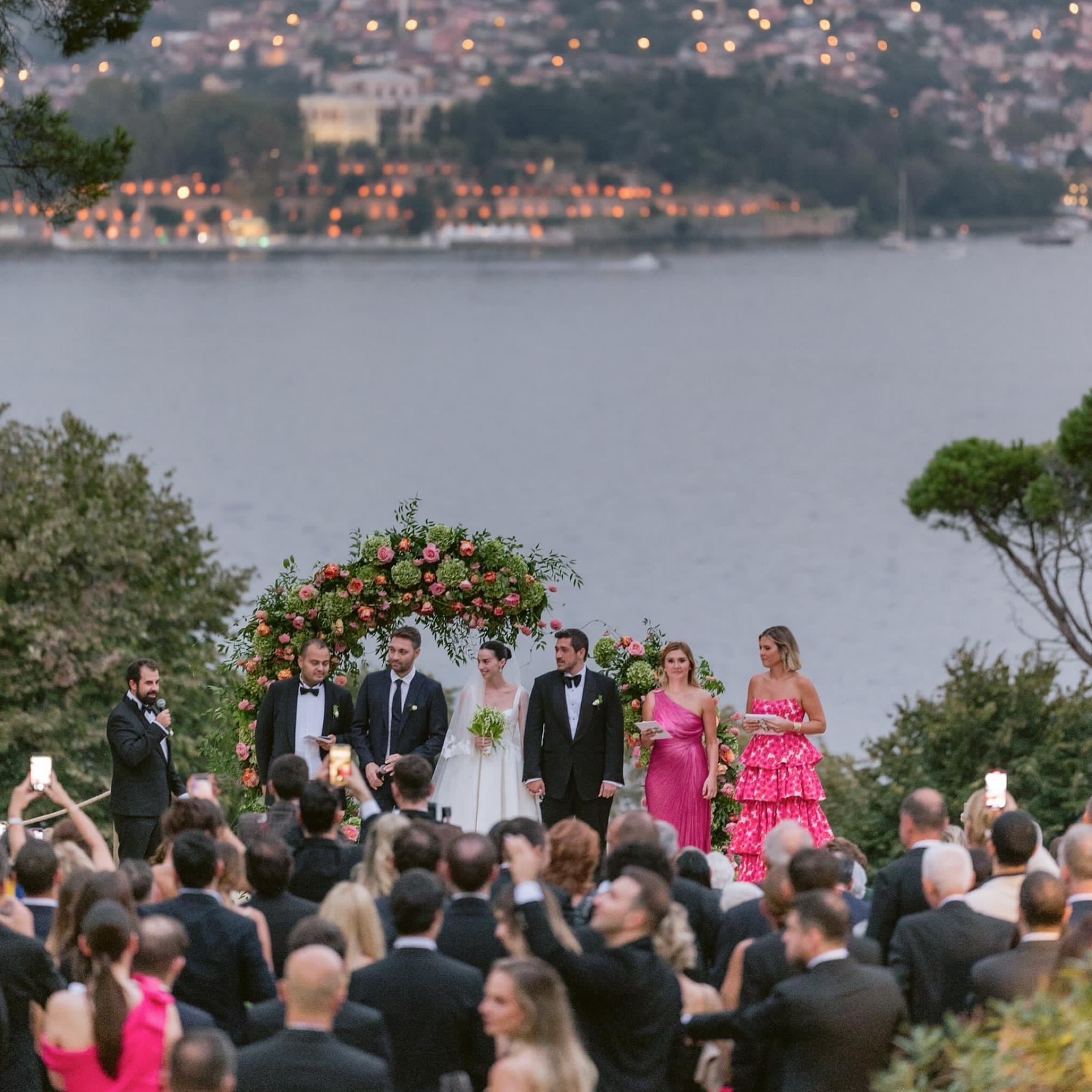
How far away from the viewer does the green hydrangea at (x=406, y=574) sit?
10.9 meters

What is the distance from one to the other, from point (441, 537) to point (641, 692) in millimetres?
1442

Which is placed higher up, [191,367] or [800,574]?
[191,367]

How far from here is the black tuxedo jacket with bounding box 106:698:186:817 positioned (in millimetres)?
9797

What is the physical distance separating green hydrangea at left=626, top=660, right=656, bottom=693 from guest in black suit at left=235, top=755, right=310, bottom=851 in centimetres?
314

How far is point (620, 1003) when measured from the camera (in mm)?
5480

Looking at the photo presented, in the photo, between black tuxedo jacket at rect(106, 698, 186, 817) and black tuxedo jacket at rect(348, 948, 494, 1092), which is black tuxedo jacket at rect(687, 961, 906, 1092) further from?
black tuxedo jacket at rect(106, 698, 186, 817)

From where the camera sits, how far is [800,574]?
189 ft

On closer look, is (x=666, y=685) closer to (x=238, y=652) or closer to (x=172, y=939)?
(x=238, y=652)

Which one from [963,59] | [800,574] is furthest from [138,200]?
[800,574]

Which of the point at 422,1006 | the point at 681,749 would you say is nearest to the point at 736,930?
the point at 422,1006

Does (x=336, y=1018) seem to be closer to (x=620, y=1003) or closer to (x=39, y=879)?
(x=620, y=1003)

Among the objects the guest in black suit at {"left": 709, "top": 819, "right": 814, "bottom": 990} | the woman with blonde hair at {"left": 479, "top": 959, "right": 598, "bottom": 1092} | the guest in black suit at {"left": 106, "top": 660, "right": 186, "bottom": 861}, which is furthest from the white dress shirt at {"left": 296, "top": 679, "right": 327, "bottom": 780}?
the woman with blonde hair at {"left": 479, "top": 959, "right": 598, "bottom": 1092}

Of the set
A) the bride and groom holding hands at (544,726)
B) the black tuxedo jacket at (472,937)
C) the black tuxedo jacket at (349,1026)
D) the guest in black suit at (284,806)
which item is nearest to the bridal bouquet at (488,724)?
the bride and groom holding hands at (544,726)

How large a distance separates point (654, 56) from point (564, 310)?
54.4 meters
